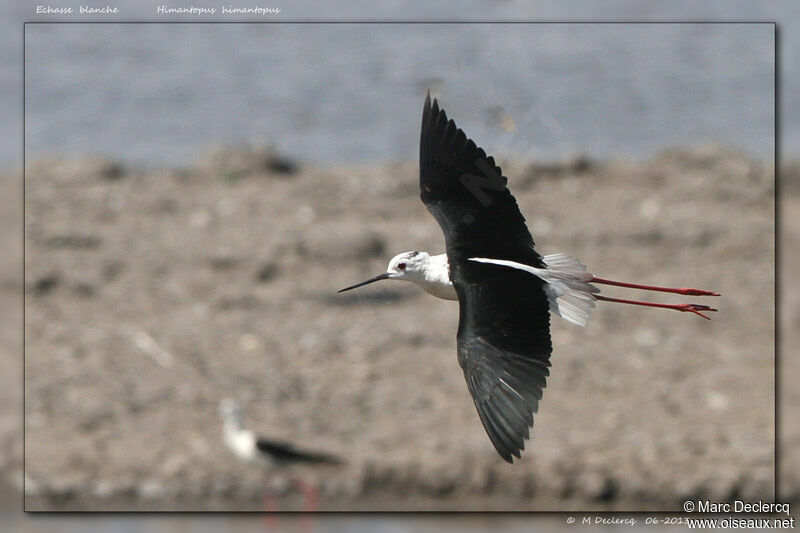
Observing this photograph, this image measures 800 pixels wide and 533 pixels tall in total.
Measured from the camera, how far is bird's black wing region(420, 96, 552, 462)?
12.5 feet

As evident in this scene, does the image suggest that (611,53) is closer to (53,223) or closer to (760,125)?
(760,125)

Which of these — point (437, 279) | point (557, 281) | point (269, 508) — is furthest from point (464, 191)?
point (269, 508)

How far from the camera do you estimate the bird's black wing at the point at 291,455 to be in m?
7.12

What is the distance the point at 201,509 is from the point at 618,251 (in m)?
3.01

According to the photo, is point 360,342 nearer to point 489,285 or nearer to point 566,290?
point 566,290

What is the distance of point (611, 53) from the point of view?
10.6 m

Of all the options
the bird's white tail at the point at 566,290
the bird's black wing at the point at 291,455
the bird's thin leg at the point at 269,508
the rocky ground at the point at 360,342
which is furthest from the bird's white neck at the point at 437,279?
the bird's thin leg at the point at 269,508

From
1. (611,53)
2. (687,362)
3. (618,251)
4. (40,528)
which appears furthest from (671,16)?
(40,528)

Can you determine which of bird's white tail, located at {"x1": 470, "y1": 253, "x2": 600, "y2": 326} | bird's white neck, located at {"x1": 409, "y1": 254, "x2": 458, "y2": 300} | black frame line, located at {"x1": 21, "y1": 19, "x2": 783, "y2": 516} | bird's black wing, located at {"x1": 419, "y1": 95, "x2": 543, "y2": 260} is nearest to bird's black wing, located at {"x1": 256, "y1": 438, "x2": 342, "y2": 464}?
black frame line, located at {"x1": 21, "y1": 19, "x2": 783, "y2": 516}

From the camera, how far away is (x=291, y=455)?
23.4 ft

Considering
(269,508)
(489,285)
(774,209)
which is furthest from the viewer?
(774,209)

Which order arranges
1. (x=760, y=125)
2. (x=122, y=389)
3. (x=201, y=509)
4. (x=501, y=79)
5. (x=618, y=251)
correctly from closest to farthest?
(x=201, y=509)
(x=122, y=389)
(x=618, y=251)
(x=501, y=79)
(x=760, y=125)

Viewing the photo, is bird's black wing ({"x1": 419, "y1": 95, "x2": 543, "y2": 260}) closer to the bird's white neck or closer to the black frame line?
the bird's white neck

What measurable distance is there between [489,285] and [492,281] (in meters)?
0.02
